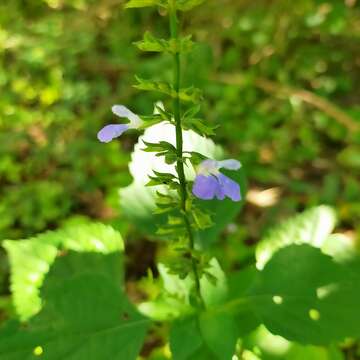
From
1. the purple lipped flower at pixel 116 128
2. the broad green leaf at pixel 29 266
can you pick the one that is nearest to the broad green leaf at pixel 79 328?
the broad green leaf at pixel 29 266

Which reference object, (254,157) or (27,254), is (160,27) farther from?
(27,254)

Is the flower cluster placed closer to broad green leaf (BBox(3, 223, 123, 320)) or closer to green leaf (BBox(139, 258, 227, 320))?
green leaf (BBox(139, 258, 227, 320))

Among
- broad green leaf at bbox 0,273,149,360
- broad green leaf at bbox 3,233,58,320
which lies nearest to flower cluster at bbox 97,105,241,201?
broad green leaf at bbox 0,273,149,360

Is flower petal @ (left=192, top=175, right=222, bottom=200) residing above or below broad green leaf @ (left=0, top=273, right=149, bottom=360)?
above

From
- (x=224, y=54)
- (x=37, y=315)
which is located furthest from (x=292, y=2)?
(x=37, y=315)

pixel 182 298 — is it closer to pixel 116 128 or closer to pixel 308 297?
pixel 308 297

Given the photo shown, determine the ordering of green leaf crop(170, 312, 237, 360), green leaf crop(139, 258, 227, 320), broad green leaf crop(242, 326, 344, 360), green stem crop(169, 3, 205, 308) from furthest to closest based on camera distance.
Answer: broad green leaf crop(242, 326, 344, 360) < green leaf crop(139, 258, 227, 320) < green leaf crop(170, 312, 237, 360) < green stem crop(169, 3, 205, 308)

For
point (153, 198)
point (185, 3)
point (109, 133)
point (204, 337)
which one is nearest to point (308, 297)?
point (204, 337)

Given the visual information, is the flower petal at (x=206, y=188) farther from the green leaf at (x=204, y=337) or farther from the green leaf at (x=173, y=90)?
the green leaf at (x=204, y=337)
